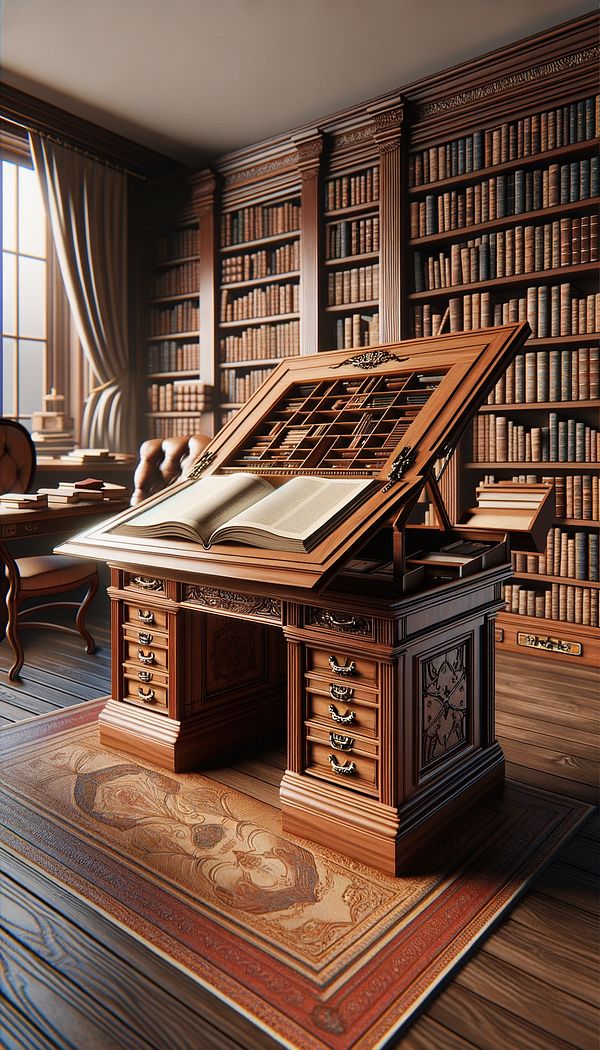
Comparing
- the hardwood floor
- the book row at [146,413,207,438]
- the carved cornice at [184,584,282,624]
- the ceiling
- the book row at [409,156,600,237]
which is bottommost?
the hardwood floor

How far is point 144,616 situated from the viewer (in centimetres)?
257

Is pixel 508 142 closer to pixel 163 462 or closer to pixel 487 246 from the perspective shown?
pixel 487 246

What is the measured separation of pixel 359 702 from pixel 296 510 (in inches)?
21.9

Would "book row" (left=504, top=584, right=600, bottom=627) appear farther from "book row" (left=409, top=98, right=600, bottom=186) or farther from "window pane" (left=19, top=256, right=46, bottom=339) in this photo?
"window pane" (left=19, top=256, right=46, bottom=339)

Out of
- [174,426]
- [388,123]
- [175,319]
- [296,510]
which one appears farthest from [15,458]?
[388,123]

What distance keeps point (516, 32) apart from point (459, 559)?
3.29 m

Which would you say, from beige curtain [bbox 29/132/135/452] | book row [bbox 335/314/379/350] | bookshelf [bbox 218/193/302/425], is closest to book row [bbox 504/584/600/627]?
book row [bbox 335/314/379/350]

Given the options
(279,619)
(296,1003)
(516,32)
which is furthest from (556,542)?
(296,1003)

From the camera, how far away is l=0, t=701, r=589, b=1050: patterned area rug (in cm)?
147

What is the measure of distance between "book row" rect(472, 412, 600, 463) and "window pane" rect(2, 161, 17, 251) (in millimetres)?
3688

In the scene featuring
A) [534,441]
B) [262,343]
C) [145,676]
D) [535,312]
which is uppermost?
[262,343]

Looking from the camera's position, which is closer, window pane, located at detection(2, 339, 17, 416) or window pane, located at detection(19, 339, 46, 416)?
window pane, located at detection(2, 339, 17, 416)

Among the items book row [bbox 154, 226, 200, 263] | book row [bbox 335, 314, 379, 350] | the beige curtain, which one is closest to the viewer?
book row [bbox 335, 314, 379, 350]

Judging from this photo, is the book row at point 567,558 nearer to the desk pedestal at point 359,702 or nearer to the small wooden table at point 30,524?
the desk pedestal at point 359,702
